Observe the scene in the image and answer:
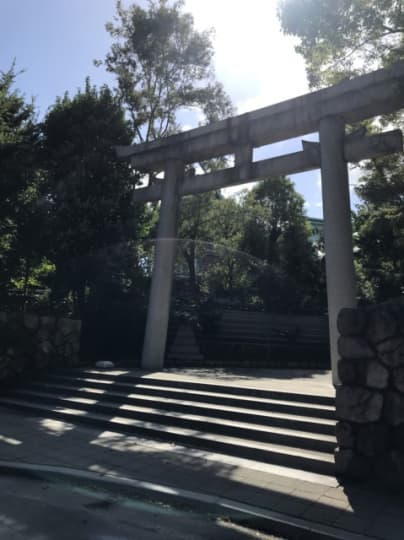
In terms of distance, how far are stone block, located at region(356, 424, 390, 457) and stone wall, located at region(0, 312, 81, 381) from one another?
8598mm

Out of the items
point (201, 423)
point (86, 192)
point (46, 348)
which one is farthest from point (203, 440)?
point (86, 192)

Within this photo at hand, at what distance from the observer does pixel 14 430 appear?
7.16 metres

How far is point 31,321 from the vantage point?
11.0 meters

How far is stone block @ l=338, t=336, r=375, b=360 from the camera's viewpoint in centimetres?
508

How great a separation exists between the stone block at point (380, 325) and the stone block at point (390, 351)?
6 centimetres

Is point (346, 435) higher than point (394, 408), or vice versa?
point (394, 408)

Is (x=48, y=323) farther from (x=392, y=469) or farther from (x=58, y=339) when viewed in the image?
(x=392, y=469)

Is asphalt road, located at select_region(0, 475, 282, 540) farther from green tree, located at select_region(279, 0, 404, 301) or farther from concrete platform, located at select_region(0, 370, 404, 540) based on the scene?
green tree, located at select_region(279, 0, 404, 301)

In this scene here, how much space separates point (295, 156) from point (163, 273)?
461cm

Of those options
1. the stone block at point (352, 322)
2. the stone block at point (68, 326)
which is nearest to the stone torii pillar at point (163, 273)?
the stone block at point (68, 326)

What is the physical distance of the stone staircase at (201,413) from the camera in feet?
19.0

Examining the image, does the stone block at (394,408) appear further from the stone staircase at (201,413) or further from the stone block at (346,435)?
the stone staircase at (201,413)

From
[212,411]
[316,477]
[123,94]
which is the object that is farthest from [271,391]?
[123,94]

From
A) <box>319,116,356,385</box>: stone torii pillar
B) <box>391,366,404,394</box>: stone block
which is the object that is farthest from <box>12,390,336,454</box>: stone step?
<box>319,116,356,385</box>: stone torii pillar
